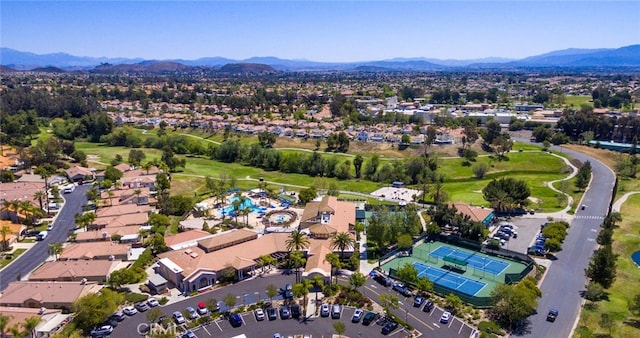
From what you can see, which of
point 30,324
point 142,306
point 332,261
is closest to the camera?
point 30,324

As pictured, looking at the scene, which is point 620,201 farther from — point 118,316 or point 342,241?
point 118,316

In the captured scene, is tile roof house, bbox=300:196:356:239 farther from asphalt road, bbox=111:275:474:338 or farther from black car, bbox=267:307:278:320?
black car, bbox=267:307:278:320

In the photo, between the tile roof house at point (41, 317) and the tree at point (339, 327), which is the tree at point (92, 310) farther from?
the tree at point (339, 327)

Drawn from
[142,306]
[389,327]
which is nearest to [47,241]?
[142,306]

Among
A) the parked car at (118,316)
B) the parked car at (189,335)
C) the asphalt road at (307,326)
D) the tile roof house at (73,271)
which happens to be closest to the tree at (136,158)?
the tile roof house at (73,271)

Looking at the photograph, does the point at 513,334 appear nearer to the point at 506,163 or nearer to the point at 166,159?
the point at 506,163
